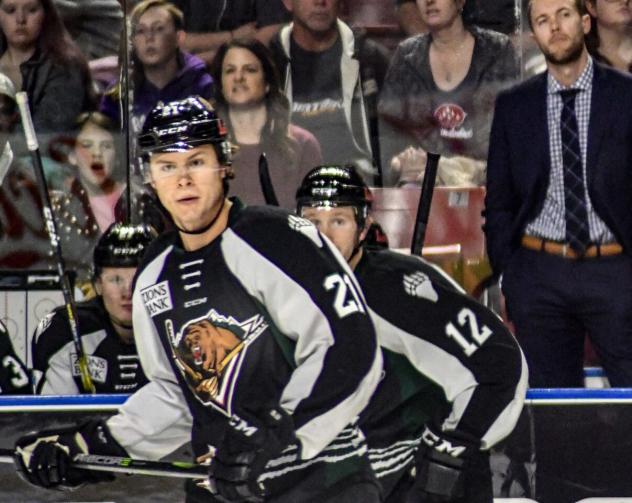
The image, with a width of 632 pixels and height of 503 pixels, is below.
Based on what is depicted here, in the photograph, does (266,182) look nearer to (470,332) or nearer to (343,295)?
(470,332)

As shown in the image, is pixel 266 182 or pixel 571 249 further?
pixel 266 182

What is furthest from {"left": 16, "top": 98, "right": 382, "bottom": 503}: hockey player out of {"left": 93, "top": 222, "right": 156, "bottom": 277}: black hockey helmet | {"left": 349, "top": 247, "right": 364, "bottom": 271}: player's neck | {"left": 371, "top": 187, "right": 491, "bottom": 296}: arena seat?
{"left": 371, "top": 187, "right": 491, "bottom": 296}: arena seat

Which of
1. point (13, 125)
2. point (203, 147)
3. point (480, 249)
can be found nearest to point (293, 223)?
point (203, 147)

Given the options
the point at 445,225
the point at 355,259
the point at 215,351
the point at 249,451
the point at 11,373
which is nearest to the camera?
the point at 249,451

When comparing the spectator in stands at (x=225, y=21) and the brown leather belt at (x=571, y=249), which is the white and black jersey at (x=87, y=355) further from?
the brown leather belt at (x=571, y=249)

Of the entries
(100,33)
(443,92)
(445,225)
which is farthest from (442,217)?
(100,33)

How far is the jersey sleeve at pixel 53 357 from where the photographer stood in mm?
5207

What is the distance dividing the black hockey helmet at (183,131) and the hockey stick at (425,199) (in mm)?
1215

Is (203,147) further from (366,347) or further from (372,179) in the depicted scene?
(372,179)

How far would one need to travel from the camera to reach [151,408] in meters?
4.36

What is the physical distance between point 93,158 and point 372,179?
0.87 meters

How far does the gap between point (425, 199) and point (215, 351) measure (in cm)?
149

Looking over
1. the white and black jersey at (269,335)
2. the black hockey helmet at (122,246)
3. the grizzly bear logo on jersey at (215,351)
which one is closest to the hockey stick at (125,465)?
the white and black jersey at (269,335)

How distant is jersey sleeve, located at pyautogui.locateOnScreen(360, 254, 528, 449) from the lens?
14.6 feet
